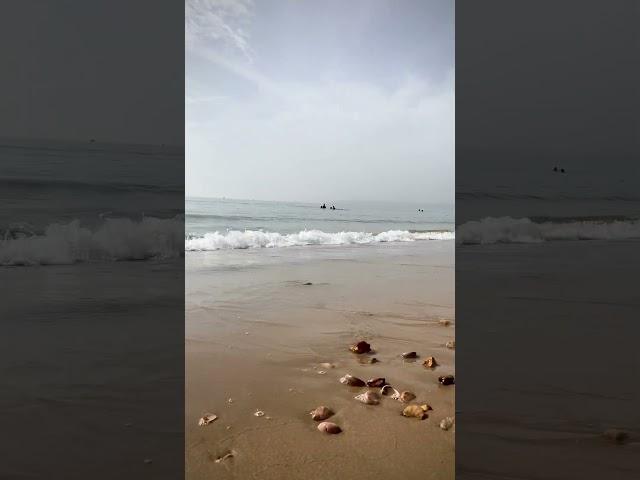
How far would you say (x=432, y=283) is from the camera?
248cm

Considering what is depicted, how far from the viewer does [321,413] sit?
1050mm

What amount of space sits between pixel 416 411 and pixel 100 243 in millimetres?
945

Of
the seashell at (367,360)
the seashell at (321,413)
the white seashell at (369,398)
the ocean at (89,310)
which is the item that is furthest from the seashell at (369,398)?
the ocean at (89,310)

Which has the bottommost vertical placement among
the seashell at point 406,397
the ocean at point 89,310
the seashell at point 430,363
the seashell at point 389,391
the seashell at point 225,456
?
the seashell at point 225,456

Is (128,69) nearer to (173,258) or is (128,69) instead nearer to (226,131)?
(173,258)

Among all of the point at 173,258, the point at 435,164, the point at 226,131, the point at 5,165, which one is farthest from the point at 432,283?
the point at 226,131

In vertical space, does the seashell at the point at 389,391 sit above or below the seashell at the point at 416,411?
above

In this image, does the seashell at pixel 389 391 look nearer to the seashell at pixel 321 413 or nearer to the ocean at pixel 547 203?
the seashell at pixel 321 413

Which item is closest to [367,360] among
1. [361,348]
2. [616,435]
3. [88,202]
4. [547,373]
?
[361,348]

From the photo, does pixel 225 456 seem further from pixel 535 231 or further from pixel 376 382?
pixel 535 231

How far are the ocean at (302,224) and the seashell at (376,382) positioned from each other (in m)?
2.85

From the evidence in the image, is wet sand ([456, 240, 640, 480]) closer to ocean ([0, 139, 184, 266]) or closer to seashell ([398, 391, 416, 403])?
seashell ([398, 391, 416, 403])

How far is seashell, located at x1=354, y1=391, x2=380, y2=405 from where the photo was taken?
110cm

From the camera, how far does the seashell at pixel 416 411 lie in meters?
1.04
